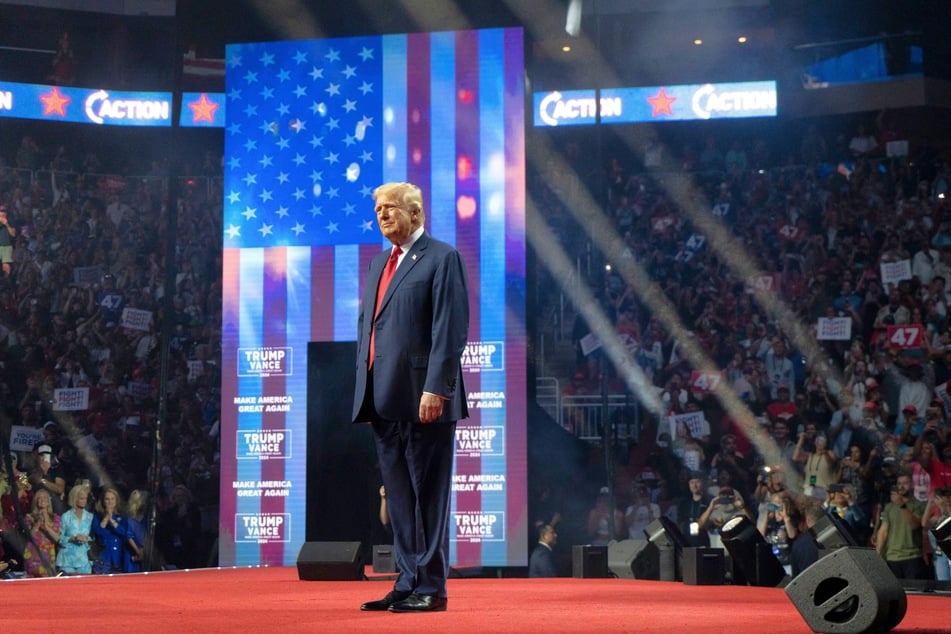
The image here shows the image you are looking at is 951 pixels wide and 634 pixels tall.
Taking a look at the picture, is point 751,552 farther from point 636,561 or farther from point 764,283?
point 764,283

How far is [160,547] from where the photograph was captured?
1178cm

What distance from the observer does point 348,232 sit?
8969 millimetres

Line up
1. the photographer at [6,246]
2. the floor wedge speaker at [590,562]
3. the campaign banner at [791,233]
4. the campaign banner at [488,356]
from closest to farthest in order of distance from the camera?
the floor wedge speaker at [590,562] → the campaign banner at [488,356] → the photographer at [6,246] → the campaign banner at [791,233]

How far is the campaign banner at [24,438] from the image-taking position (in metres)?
11.8

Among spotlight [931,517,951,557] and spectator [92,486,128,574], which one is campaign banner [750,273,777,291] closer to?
spectator [92,486,128,574]

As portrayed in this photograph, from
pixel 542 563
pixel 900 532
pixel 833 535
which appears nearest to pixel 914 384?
pixel 900 532

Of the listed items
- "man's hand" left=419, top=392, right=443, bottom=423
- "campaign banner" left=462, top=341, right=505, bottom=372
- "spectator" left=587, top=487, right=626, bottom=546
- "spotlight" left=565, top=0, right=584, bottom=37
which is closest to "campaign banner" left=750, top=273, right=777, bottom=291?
"spectator" left=587, top=487, right=626, bottom=546

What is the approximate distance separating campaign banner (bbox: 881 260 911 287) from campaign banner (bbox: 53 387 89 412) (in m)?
8.75

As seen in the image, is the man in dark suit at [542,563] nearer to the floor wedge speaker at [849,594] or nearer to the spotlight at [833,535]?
the spotlight at [833,535]

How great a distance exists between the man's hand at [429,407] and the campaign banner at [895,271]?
10399mm

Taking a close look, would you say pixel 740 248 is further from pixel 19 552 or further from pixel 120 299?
pixel 19 552

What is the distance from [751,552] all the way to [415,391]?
8.98ft

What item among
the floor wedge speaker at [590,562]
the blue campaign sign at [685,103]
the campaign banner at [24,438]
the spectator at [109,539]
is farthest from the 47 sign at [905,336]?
the campaign banner at [24,438]

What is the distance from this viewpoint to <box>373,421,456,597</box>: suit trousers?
13.7ft
